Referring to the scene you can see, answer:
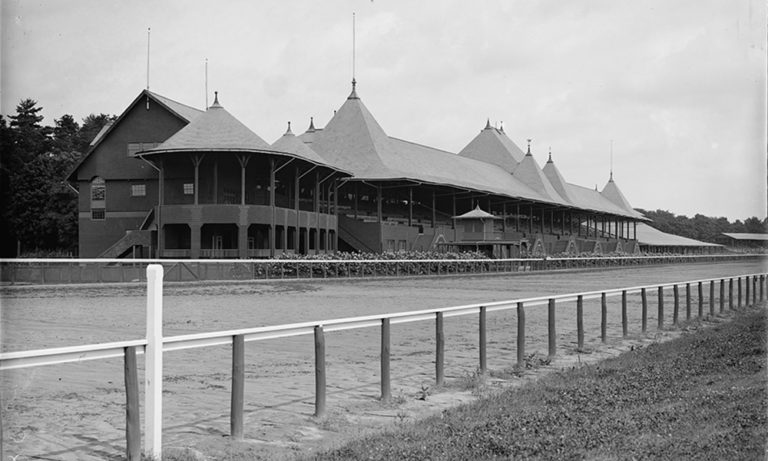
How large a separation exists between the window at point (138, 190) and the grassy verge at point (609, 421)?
120 feet

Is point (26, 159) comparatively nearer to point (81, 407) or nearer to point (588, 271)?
point (588, 271)

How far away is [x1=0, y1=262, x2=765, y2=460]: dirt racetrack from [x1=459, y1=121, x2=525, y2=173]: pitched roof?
6353 centimetres

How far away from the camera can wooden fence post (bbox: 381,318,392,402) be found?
27.7 ft

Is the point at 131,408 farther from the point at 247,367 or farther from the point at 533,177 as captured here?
the point at 533,177

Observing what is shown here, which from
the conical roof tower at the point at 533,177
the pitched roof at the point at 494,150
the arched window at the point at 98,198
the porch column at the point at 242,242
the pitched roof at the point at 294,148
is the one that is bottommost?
the porch column at the point at 242,242

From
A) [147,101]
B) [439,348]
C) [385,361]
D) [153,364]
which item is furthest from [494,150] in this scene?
[153,364]

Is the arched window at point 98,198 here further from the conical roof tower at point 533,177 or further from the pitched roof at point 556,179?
the pitched roof at point 556,179

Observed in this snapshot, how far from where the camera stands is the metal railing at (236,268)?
74.0 feet

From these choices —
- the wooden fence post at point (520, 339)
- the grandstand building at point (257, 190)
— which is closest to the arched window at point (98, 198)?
the grandstand building at point (257, 190)

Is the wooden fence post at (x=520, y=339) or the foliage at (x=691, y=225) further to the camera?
the foliage at (x=691, y=225)

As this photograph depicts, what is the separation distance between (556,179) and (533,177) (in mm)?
7724

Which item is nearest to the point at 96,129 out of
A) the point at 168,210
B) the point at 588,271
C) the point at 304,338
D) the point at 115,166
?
the point at 115,166

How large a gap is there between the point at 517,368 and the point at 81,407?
552 centimetres

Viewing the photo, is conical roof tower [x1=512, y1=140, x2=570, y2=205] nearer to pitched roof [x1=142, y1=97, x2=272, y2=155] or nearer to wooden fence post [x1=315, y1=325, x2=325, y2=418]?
pitched roof [x1=142, y1=97, x2=272, y2=155]
